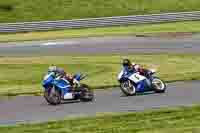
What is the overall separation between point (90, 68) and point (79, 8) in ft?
64.1

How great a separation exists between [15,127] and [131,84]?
5.82 meters

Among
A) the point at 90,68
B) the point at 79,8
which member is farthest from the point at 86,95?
the point at 79,8

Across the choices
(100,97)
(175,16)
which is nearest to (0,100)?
(100,97)

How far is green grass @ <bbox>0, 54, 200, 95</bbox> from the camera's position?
71.6 ft

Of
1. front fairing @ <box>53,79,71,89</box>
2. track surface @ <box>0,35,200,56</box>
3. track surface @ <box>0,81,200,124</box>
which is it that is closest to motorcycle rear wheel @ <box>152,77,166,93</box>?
track surface @ <box>0,81,200,124</box>

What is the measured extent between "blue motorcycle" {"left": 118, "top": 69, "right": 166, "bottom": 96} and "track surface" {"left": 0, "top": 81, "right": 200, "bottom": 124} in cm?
25

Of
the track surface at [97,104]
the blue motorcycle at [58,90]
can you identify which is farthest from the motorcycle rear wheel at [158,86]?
the blue motorcycle at [58,90]

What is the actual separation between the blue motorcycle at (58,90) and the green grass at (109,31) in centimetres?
1918

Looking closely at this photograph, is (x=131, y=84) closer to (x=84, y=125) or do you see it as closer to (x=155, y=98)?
(x=155, y=98)

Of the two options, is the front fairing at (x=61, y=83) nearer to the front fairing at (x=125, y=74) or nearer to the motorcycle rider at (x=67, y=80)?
the motorcycle rider at (x=67, y=80)

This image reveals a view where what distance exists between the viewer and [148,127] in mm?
12922

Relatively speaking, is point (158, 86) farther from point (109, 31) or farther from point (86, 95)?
point (109, 31)

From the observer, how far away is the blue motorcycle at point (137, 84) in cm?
1894

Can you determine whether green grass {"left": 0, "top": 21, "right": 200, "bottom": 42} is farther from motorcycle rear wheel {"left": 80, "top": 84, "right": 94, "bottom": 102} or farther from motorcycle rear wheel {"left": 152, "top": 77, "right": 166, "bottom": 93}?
motorcycle rear wheel {"left": 80, "top": 84, "right": 94, "bottom": 102}
